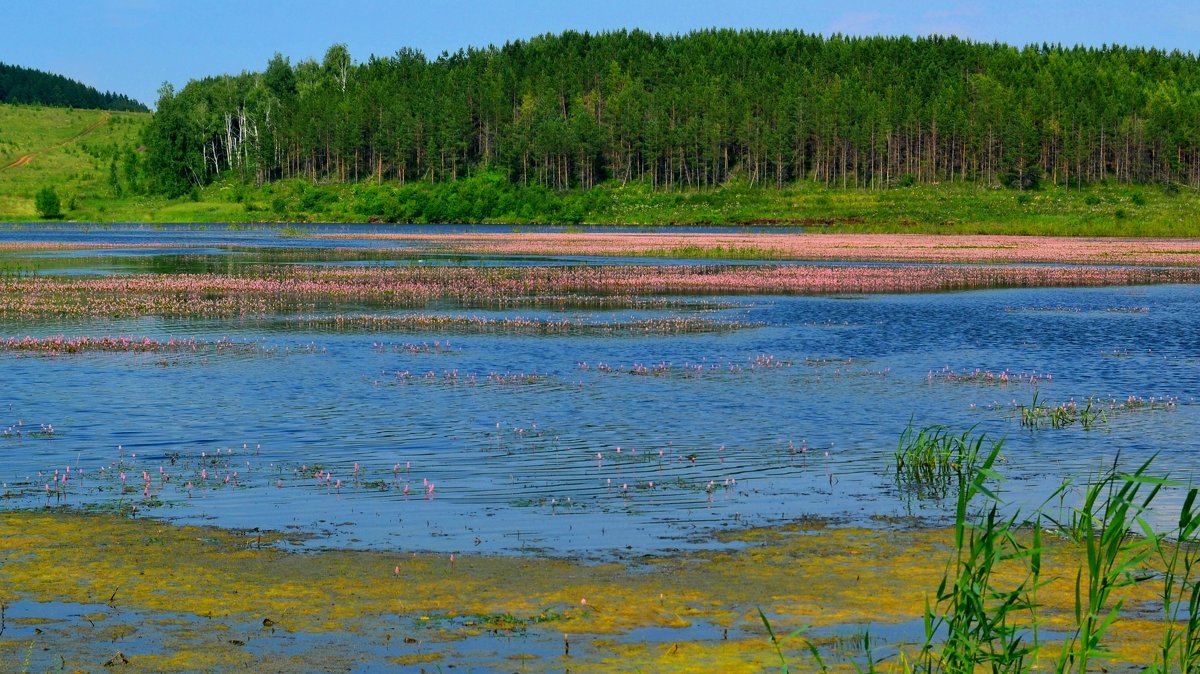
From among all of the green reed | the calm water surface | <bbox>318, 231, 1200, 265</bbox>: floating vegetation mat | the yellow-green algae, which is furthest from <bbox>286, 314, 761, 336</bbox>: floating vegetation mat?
<bbox>318, 231, 1200, 265</bbox>: floating vegetation mat

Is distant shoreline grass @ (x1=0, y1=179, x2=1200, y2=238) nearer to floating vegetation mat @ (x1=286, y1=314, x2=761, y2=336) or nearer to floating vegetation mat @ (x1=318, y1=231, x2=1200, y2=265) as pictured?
floating vegetation mat @ (x1=318, y1=231, x2=1200, y2=265)

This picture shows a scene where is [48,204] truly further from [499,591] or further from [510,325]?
[499,591]

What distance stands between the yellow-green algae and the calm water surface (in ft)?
2.98

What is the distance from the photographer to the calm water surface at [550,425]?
1479cm

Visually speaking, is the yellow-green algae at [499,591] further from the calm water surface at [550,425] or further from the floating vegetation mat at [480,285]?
the floating vegetation mat at [480,285]

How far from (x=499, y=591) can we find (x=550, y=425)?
9.46 m

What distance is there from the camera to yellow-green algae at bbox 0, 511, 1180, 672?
32.1 ft

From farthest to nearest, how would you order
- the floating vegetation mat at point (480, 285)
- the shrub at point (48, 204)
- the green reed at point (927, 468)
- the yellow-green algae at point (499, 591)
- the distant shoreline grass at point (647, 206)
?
1. the shrub at point (48, 204)
2. the distant shoreline grass at point (647, 206)
3. the floating vegetation mat at point (480, 285)
4. the green reed at point (927, 468)
5. the yellow-green algae at point (499, 591)

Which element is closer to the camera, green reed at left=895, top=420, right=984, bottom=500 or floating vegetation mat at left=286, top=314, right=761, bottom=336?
green reed at left=895, top=420, right=984, bottom=500

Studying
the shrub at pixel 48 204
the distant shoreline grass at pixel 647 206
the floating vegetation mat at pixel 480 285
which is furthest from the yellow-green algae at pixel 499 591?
the shrub at pixel 48 204

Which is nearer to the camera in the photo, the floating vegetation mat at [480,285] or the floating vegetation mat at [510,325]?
the floating vegetation mat at [510,325]

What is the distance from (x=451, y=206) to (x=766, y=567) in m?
146

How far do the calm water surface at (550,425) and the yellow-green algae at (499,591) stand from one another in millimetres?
909

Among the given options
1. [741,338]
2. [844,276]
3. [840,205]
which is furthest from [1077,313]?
[840,205]
